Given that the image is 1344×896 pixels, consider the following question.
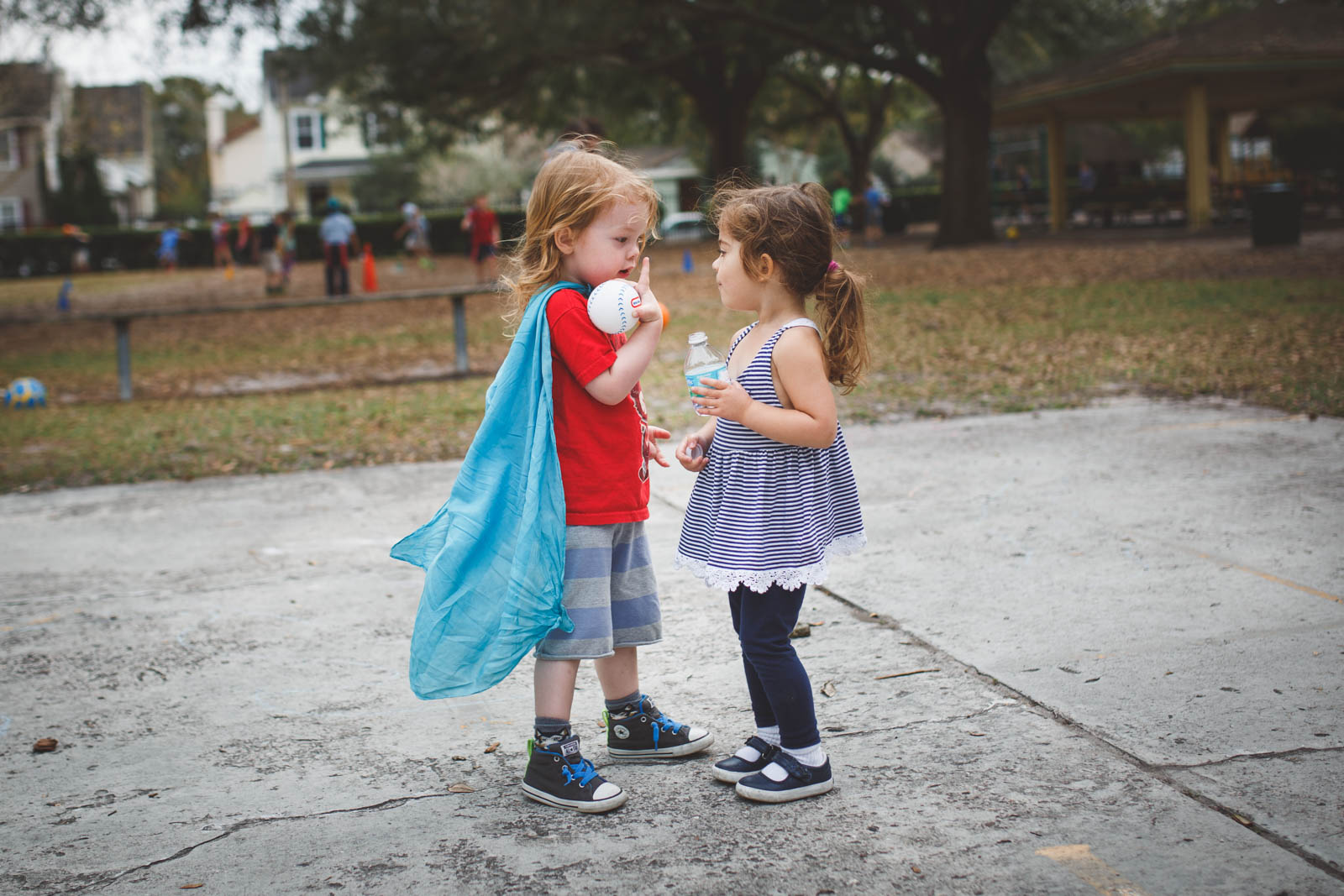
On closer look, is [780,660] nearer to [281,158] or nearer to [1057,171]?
[1057,171]

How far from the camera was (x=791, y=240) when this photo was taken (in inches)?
106

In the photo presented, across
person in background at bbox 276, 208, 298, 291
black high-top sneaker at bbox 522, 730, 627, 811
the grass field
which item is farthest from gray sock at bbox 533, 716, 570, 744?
person in background at bbox 276, 208, 298, 291

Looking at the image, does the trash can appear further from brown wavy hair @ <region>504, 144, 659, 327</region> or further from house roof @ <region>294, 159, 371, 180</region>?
house roof @ <region>294, 159, 371, 180</region>

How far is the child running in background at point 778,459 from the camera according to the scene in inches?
104

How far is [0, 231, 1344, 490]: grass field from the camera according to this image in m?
7.82

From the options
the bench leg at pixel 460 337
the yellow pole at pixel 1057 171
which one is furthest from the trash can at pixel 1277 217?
the bench leg at pixel 460 337

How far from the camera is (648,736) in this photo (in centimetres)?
292

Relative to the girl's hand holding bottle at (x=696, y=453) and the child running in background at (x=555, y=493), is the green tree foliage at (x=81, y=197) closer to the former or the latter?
the child running in background at (x=555, y=493)

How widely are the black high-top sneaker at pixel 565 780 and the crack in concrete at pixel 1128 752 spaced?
44.6 inches

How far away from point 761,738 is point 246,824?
120 centimetres

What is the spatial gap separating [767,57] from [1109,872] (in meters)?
28.9

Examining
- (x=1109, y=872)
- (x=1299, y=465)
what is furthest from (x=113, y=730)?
(x=1299, y=465)

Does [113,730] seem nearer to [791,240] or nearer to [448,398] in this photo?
[791,240]

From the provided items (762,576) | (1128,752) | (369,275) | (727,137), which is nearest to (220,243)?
(727,137)
